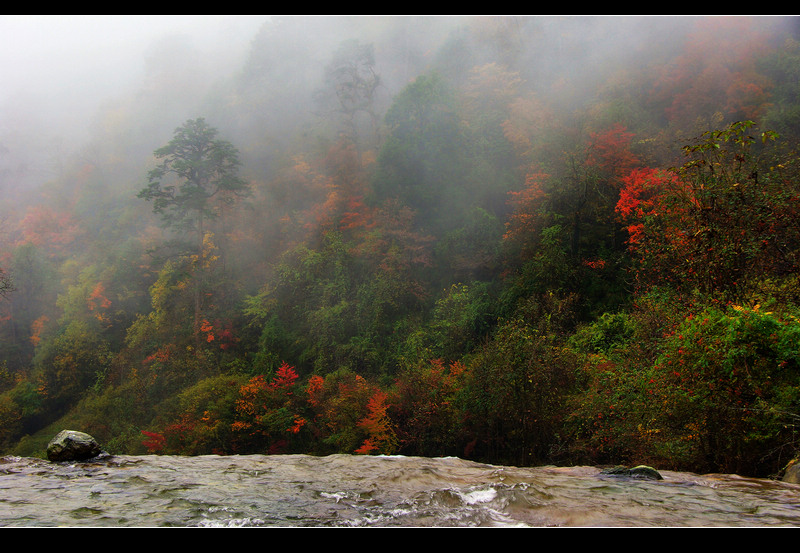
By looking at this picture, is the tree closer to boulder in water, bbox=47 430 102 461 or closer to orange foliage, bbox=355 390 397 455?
orange foliage, bbox=355 390 397 455

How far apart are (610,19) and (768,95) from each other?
13.6 m

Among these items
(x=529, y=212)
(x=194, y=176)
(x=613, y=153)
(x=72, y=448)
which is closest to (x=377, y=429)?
(x=72, y=448)

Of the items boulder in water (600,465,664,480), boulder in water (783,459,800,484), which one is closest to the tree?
boulder in water (600,465,664,480)

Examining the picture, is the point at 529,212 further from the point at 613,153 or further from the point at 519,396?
the point at 519,396

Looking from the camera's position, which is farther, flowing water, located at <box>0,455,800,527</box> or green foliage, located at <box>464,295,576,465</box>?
green foliage, located at <box>464,295,576,465</box>

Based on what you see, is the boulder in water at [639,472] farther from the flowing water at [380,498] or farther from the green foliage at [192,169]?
the green foliage at [192,169]

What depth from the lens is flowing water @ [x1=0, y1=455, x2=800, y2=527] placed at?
409cm

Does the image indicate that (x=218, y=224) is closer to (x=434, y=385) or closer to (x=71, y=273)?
(x=71, y=273)

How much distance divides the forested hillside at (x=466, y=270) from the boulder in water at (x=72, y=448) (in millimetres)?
7670

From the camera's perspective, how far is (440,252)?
22.0 m

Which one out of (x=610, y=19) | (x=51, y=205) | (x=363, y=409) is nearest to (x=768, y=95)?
(x=610, y=19)

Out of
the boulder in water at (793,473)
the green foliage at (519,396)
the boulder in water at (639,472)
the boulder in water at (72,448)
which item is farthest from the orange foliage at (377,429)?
the boulder in water at (793,473)

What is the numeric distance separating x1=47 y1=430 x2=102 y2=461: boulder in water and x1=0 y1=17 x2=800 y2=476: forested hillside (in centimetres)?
767

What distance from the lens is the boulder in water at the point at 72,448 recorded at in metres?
7.56
